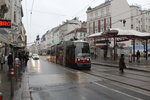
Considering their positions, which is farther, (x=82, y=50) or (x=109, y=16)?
(x=109, y=16)

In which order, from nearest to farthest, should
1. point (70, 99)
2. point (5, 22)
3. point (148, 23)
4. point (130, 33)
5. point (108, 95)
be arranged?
point (70, 99) < point (108, 95) < point (5, 22) < point (130, 33) < point (148, 23)

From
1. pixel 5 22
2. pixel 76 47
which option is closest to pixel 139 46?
pixel 76 47

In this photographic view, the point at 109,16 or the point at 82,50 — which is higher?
the point at 109,16

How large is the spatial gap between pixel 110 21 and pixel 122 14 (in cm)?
599

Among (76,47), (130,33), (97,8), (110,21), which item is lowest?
(76,47)

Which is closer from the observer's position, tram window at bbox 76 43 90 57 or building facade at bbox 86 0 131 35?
tram window at bbox 76 43 90 57

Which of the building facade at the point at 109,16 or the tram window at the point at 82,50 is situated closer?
Result: the tram window at the point at 82,50

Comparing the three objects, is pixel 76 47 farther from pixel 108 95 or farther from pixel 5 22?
pixel 108 95

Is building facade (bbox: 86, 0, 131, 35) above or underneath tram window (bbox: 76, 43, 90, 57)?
above

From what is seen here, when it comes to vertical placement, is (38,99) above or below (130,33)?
below

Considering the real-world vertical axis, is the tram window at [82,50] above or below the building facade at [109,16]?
below

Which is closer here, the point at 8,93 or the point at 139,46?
the point at 8,93

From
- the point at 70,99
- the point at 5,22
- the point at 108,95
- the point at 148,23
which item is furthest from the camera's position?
the point at 148,23

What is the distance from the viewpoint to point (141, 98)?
313 inches
